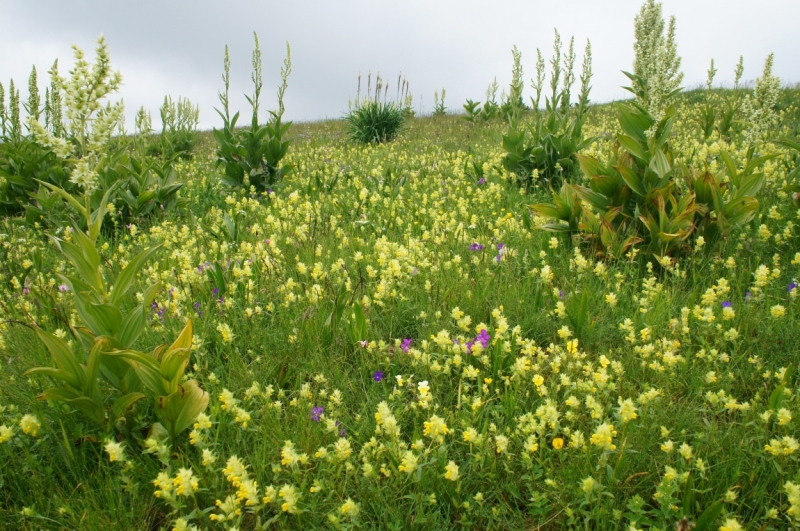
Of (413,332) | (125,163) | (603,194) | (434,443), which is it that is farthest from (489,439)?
(125,163)

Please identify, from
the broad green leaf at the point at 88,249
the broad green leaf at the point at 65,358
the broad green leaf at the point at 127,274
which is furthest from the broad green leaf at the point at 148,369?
the broad green leaf at the point at 88,249

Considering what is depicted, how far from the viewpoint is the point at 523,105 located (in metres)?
20.0

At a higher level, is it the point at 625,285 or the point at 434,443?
the point at 625,285

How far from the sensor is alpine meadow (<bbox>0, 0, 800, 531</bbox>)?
2.24m

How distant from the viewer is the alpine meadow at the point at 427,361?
2.24 meters

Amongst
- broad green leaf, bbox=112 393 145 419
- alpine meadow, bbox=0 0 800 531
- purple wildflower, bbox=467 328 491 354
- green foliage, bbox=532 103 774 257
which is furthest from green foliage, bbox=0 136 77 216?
purple wildflower, bbox=467 328 491 354

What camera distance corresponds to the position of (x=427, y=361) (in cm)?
295

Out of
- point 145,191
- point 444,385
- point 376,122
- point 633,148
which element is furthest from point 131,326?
point 376,122

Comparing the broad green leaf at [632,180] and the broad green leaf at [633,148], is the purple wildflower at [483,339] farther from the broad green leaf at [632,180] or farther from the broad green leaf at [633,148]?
the broad green leaf at [633,148]

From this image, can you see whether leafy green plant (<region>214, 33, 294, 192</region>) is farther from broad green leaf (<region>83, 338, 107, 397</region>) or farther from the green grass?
broad green leaf (<region>83, 338, 107, 397</region>)

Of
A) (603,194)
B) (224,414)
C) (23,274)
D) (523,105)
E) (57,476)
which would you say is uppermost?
(523,105)

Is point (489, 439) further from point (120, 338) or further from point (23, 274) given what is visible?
point (23, 274)

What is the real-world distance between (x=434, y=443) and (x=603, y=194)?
11.5 feet

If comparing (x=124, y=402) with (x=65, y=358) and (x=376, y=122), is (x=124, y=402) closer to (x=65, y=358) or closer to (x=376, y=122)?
(x=65, y=358)
